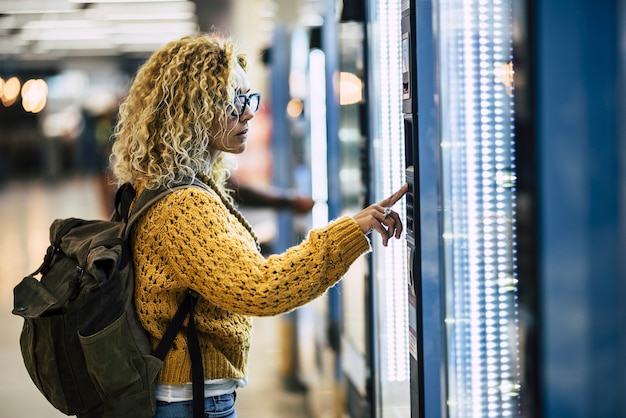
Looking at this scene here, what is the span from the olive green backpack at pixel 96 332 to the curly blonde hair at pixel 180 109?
0.07 meters

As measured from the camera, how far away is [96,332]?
192 cm

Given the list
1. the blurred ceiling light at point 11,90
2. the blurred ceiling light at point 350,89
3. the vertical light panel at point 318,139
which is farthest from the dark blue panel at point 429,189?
the blurred ceiling light at point 11,90

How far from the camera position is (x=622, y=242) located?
1.62 meters

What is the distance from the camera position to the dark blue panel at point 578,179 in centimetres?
161

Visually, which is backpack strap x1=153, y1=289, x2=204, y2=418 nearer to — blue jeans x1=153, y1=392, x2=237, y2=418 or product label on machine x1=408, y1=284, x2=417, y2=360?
blue jeans x1=153, y1=392, x2=237, y2=418

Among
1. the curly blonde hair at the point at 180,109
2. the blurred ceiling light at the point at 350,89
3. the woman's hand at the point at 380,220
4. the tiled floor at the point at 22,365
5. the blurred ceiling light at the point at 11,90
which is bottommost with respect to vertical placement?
the tiled floor at the point at 22,365

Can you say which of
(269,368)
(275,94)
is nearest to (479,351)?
(269,368)

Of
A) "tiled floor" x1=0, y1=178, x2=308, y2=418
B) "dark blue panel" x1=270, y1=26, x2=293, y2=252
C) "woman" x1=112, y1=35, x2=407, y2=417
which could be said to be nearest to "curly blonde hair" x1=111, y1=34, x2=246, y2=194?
"woman" x1=112, y1=35, x2=407, y2=417

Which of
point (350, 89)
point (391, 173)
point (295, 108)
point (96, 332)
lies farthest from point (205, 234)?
point (295, 108)

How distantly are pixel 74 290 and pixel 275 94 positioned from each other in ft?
28.2

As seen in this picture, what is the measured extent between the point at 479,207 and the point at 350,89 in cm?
222

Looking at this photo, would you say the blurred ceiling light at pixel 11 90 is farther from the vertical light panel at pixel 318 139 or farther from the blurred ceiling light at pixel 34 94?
the vertical light panel at pixel 318 139

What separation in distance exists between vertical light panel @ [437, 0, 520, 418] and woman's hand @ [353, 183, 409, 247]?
12 cm

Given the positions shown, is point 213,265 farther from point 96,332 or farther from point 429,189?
point 429,189
